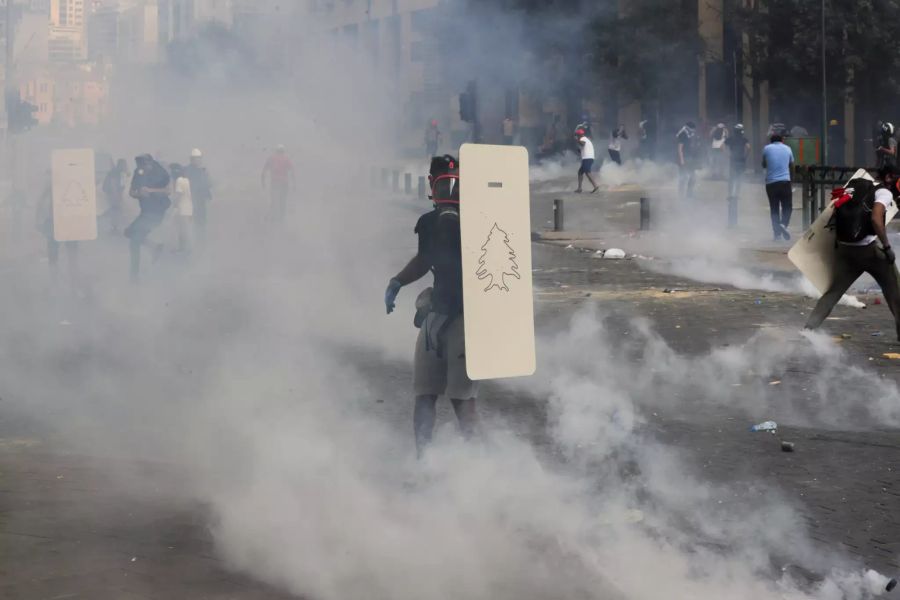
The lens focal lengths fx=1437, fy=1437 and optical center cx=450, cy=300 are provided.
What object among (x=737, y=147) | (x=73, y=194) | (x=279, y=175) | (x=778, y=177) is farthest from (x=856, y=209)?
(x=737, y=147)

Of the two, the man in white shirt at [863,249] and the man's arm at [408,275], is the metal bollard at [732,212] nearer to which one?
the man in white shirt at [863,249]

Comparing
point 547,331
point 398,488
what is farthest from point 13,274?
point 398,488

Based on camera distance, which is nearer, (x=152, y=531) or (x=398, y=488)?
(x=152, y=531)

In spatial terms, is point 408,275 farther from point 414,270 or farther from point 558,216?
point 558,216

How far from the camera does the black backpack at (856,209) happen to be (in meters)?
10.5

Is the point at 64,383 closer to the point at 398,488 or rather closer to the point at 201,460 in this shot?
the point at 201,460

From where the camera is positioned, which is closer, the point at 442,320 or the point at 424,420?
the point at 442,320

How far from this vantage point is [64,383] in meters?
9.52

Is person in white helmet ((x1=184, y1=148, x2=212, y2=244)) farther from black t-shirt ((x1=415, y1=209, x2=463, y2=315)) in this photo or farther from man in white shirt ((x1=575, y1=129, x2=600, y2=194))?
black t-shirt ((x1=415, y1=209, x2=463, y2=315))

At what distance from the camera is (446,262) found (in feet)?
20.7

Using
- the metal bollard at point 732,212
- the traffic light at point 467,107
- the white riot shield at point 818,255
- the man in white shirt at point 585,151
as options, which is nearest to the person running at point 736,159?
the metal bollard at point 732,212

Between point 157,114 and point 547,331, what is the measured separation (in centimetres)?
2028

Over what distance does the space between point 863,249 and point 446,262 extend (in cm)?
529

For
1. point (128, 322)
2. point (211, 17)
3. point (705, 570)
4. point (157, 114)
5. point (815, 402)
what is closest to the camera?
point (705, 570)
